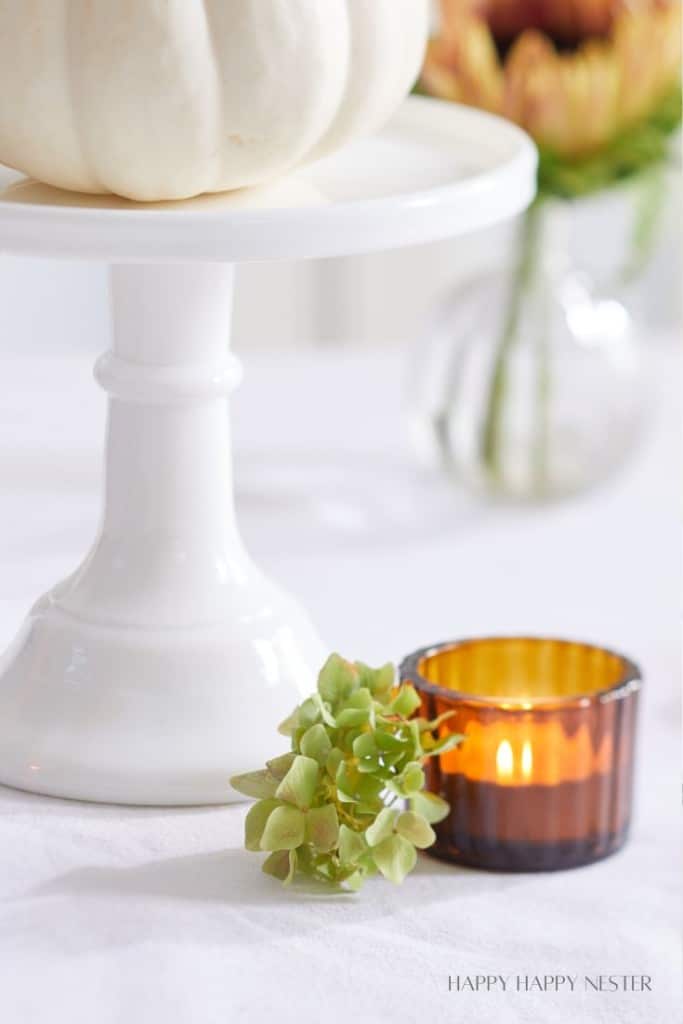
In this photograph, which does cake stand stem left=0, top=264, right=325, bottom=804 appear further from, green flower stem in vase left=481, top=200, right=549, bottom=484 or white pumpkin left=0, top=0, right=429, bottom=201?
green flower stem in vase left=481, top=200, right=549, bottom=484

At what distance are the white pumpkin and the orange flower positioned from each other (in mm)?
417

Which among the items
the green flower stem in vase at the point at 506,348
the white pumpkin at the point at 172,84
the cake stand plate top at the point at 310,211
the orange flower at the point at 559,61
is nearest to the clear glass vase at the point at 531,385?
the green flower stem in vase at the point at 506,348

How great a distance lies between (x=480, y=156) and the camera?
0.66 m

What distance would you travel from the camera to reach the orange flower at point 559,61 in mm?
971

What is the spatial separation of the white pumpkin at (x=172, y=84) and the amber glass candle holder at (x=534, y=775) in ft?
0.64

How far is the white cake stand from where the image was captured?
62 cm

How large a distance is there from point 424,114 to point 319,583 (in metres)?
0.29

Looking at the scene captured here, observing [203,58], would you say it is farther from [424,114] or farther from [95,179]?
[424,114]

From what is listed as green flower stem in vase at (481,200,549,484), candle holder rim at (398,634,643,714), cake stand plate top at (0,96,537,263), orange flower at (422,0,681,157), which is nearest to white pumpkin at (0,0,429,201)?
cake stand plate top at (0,96,537,263)

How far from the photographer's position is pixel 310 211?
529 millimetres

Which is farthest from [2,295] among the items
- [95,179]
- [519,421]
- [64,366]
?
[95,179]

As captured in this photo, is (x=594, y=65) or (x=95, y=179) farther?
(x=594, y=65)

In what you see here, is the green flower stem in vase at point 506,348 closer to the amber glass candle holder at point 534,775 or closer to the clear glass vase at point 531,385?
the clear glass vase at point 531,385

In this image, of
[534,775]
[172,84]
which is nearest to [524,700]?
[534,775]
